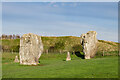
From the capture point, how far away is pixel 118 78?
64.9ft

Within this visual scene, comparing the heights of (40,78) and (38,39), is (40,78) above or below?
below

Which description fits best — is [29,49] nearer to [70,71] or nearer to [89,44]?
[70,71]

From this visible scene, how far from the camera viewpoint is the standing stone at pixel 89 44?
5080 cm

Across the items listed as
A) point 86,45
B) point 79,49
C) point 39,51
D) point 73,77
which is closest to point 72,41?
point 79,49

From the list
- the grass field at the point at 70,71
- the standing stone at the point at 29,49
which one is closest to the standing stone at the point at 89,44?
the standing stone at the point at 29,49

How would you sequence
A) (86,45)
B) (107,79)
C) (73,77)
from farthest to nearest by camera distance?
(86,45)
(73,77)
(107,79)

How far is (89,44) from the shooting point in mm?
51219

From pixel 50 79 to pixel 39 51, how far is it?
19.6m

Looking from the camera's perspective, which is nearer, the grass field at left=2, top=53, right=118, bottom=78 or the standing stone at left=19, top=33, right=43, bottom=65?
the grass field at left=2, top=53, right=118, bottom=78

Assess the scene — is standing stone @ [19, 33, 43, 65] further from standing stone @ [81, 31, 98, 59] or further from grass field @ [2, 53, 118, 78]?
standing stone @ [81, 31, 98, 59]

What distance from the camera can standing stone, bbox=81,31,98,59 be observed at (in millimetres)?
50800

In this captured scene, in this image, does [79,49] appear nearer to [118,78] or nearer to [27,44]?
[27,44]

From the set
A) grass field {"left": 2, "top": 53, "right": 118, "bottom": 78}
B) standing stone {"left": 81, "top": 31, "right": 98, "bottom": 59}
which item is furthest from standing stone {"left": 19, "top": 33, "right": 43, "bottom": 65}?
standing stone {"left": 81, "top": 31, "right": 98, "bottom": 59}

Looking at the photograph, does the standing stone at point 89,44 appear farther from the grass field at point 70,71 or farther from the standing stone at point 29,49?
the grass field at point 70,71
